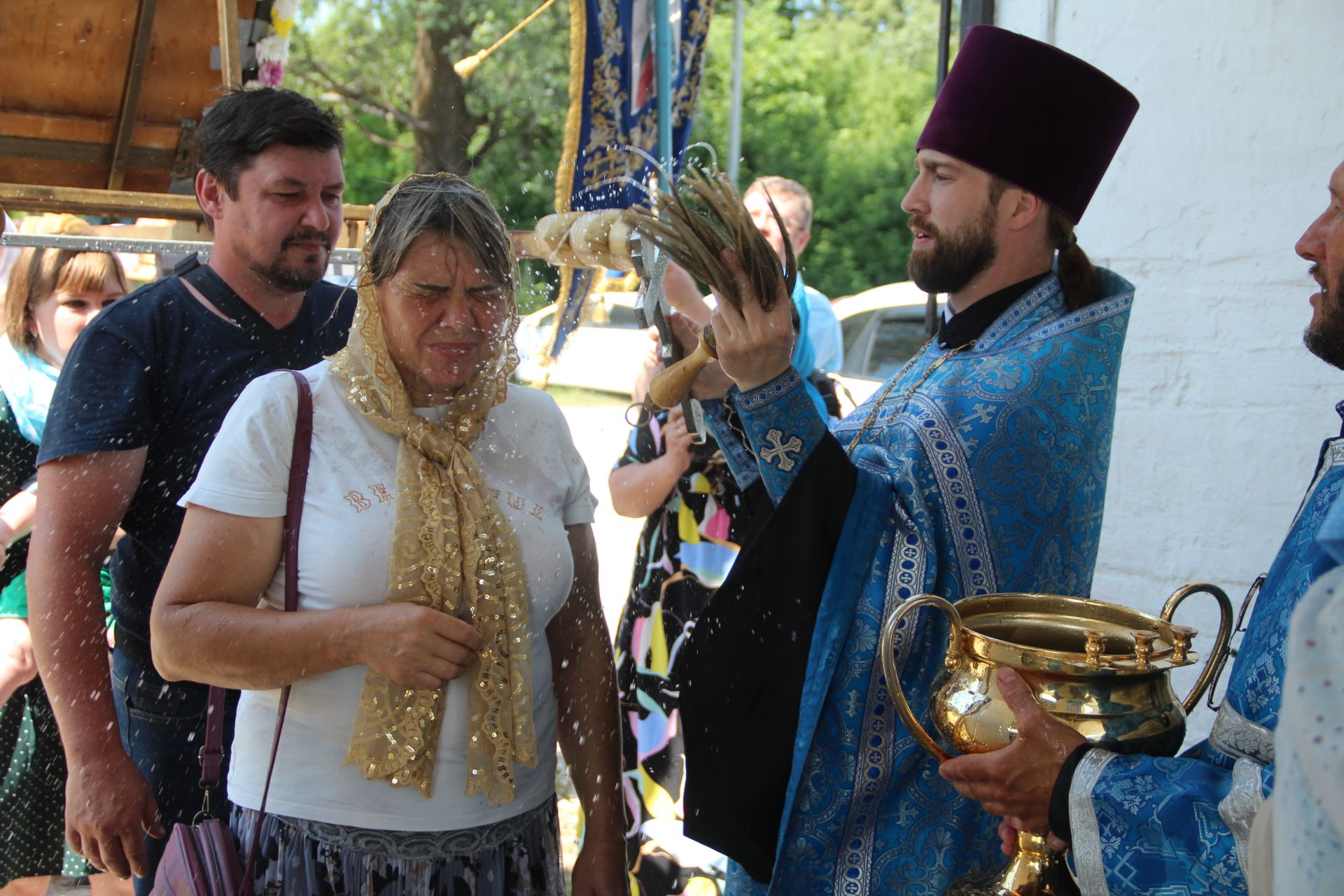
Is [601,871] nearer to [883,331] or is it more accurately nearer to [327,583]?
[327,583]

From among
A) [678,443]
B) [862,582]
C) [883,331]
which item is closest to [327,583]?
[862,582]

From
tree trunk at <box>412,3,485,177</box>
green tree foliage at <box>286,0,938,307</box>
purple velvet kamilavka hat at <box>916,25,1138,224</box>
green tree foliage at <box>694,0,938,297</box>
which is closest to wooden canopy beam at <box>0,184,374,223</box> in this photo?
purple velvet kamilavka hat at <box>916,25,1138,224</box>

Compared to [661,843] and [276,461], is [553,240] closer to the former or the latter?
[276,461]

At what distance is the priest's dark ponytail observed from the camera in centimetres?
231

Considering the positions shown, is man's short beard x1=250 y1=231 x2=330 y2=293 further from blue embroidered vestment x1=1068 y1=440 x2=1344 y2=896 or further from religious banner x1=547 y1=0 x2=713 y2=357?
blue embroidered vestment x1=1068 y1=440 x2=1344 y2=896

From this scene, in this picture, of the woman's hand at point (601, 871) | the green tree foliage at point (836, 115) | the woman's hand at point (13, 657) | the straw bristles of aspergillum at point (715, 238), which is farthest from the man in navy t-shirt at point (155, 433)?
the green tree foliage at point (836, 115)

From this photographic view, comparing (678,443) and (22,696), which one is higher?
(678,443)

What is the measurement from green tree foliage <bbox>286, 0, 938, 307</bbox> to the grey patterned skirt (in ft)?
48.0

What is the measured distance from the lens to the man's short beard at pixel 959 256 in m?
2.30

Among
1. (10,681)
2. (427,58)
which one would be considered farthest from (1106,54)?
(427,58)

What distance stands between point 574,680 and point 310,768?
1.70ft

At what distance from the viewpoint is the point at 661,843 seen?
346 centimetres

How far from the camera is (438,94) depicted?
22375mm

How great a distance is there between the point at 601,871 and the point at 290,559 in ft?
2.65
